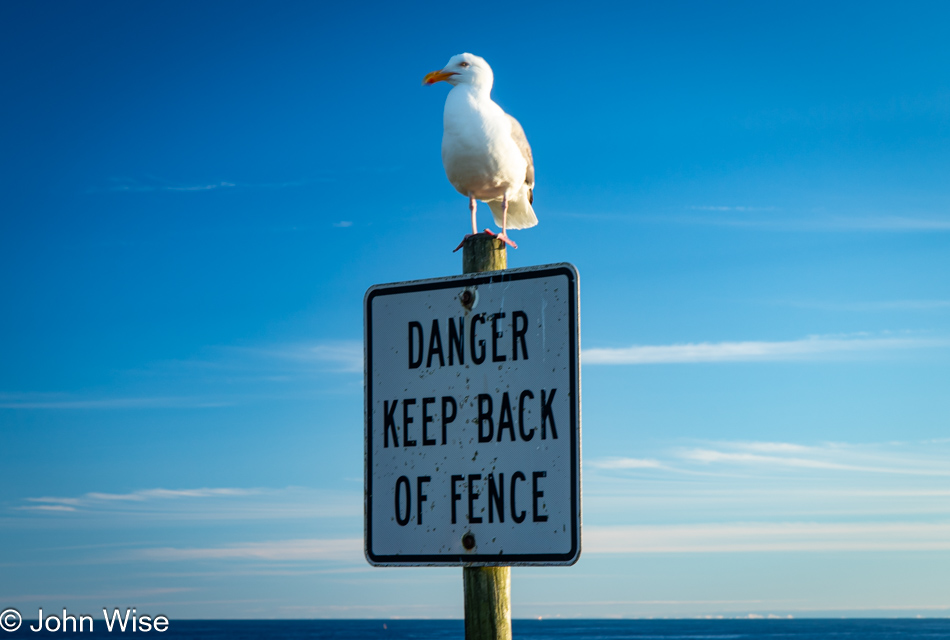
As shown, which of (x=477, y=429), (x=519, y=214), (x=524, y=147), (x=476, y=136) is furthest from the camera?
(x=519, y=214)

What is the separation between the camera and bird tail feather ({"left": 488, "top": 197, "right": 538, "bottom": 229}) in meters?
9.01

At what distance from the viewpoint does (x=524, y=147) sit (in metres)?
8.23

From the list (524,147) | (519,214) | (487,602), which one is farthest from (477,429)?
(519,214)

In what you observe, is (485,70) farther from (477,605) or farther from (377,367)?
(477,605)

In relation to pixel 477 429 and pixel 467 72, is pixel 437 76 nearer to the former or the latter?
pixel 467 72

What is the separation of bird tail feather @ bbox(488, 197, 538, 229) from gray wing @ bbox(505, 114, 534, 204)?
0.16 metres

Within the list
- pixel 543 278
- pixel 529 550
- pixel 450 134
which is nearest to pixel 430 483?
pixel 529 550

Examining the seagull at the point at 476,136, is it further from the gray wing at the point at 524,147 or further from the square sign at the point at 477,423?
the square sign at the point at 477,423

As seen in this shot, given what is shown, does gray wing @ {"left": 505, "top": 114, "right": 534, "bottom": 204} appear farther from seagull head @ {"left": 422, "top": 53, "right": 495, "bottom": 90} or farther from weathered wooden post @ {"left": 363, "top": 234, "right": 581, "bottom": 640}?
weathered wooden post @ {"left": 363, "top": 234, "right": 581, "bottom": 640}

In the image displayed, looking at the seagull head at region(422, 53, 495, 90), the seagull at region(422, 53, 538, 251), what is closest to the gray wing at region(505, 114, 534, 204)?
the seagull at region(422, 53, 538, 251)

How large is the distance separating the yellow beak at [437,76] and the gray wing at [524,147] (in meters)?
0.69

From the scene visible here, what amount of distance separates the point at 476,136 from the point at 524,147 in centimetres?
121

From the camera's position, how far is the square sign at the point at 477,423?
2.79 m

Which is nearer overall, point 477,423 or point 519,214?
point 477,423
